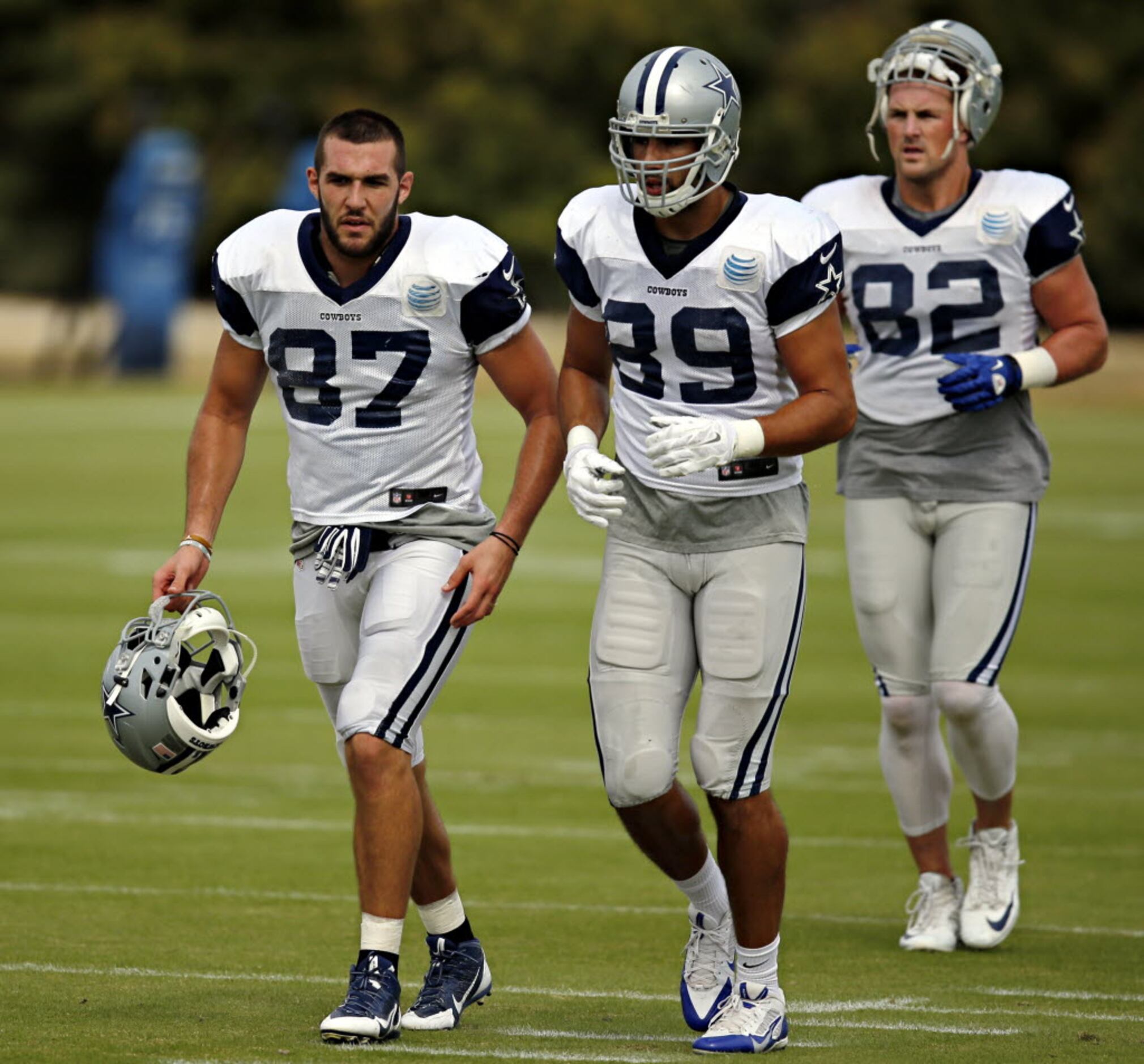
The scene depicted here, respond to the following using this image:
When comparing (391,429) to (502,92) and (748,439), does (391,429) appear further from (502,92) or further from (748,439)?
(502,92)

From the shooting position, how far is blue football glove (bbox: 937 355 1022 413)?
5836 mm

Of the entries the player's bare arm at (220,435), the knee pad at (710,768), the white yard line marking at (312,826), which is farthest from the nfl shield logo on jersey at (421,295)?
the white yard line marking at (312,826)

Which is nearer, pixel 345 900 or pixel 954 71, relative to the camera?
pixel 954 71

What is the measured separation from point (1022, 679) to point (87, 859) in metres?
5.62

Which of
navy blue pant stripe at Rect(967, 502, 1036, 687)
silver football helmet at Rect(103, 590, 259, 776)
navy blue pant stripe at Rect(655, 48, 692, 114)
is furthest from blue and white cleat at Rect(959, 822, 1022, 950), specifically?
navy blue pant stripe at Rect(655, 48, 692, 114)

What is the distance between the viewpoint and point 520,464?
510 centimetres

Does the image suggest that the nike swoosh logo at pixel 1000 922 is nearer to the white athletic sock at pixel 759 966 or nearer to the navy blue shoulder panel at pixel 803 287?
the white athletic sock at pixel 759 966

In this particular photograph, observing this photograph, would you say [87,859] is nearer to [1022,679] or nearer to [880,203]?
[880,203]

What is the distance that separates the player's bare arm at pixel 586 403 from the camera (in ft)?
15.8

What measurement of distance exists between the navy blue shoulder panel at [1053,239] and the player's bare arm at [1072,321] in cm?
3

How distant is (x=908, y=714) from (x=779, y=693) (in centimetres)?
132

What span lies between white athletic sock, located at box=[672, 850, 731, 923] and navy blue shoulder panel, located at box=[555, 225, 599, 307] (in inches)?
46.0

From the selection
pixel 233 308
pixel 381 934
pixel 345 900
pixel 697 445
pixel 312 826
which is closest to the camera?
pixel 697 445

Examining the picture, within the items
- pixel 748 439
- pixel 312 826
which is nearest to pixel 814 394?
pixel 748 439
